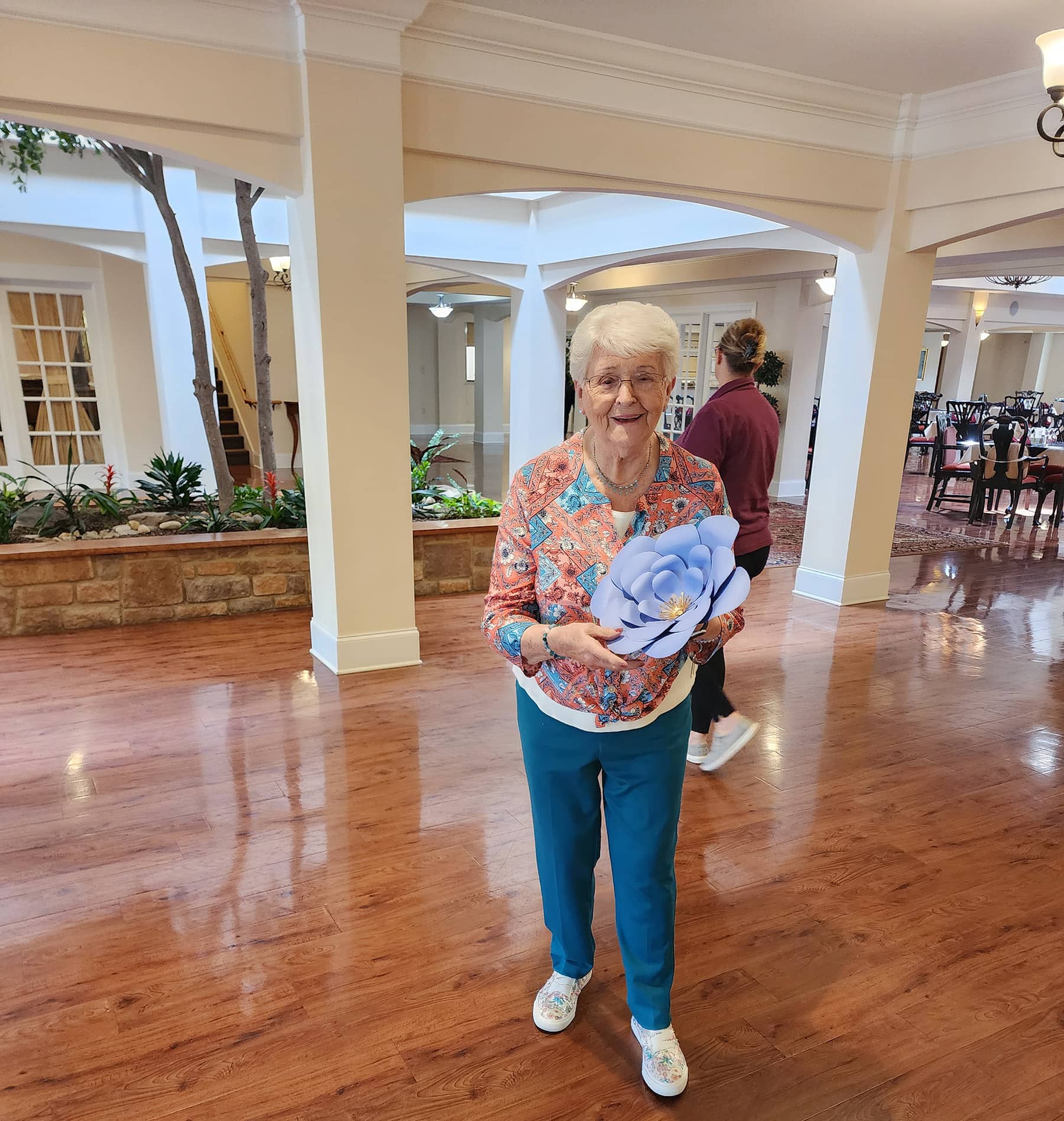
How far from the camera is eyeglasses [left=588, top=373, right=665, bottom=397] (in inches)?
57.9

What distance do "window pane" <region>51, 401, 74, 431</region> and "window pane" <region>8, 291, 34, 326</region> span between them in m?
0.84

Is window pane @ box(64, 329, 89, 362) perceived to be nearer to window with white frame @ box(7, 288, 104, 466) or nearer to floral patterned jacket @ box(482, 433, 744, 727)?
window with white frame @ box(7, 288, 104, 466)

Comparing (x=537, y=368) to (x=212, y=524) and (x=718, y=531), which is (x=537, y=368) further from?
(x=718, y=531)

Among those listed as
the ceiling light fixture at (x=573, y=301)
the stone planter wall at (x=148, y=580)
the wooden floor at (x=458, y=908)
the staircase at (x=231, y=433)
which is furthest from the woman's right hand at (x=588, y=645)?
the staircase at (x=231, y=433)

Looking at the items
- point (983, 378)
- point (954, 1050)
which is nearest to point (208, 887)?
point (954, 1050)

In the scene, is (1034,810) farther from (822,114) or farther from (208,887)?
(822,114)

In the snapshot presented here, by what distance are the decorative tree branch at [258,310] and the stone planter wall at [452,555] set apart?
137cm

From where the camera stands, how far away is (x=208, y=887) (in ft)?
7.73

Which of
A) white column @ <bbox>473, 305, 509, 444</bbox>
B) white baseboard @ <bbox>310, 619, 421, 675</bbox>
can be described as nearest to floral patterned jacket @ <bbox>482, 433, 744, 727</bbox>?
white baseboard @ <bbox>310, 619, 421, 675</bbox>

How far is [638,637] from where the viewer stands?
1.29m

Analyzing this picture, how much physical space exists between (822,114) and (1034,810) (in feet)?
12.2

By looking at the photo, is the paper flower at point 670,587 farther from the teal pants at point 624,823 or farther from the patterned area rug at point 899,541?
the patterned area rug at point 899,541

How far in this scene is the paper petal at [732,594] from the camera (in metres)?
1.27

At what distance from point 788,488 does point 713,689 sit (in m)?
7.21
